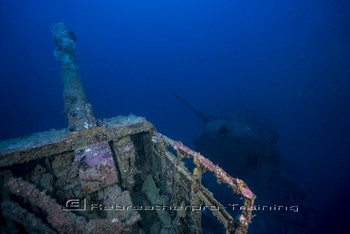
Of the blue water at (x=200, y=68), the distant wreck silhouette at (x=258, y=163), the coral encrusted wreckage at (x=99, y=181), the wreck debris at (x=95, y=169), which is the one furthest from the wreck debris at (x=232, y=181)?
the blue water at (x=200, y=68)

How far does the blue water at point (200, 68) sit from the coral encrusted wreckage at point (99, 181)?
9.74m

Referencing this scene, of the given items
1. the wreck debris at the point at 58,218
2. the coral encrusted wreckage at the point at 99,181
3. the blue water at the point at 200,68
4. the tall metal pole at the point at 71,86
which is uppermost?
the blue water at the point at 200,68

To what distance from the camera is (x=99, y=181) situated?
134 inches

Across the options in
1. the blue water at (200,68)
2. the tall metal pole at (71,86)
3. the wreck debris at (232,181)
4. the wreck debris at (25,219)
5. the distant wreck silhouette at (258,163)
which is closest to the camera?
the wreck debris at (232,181)

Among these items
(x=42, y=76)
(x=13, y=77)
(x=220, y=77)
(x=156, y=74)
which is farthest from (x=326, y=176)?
(x=42, y=76)

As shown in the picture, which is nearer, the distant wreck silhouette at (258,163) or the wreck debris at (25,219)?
the wreck debris at (25,219)

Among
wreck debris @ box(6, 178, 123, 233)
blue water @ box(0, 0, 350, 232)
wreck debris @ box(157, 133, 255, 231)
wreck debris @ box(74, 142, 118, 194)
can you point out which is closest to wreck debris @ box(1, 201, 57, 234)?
wreck debris @ box(6, 178, 123, 233)

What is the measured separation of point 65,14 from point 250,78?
5068 inches

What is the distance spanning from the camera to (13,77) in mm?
92750

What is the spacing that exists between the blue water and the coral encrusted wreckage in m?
9.74

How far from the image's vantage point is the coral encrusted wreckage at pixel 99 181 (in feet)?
9.40

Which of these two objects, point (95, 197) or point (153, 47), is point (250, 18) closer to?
point (153, 47)

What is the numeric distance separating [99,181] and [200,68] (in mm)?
114749

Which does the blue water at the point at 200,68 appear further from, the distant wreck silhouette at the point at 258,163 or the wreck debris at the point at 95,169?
the wreck debris at the point at 95,169
